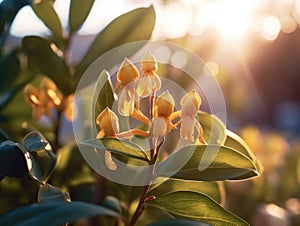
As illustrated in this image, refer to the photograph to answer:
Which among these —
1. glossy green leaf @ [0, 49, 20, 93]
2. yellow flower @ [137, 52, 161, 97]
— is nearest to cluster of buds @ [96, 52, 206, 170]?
yellow flower @ [137, 52, 161, 97]

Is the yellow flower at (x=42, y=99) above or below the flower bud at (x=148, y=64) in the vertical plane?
below

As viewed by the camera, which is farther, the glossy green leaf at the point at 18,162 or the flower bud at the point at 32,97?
the flower bud at the point at 32,97

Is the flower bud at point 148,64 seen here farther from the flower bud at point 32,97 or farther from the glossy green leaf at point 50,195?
the flower bud at point 32,97

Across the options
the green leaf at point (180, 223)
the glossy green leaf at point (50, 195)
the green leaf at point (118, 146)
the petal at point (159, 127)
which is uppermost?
the petal at point (159, 127)

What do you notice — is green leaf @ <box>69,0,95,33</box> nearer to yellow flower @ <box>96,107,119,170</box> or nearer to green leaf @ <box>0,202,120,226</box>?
yellow flower @ <box>96,107,119,170</box>

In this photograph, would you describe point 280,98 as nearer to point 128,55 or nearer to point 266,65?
Result: point 266,65

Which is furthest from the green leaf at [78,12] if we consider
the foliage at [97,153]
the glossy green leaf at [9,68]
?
the glossy green leaf at [9,68]

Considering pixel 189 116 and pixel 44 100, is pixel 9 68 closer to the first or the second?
pixel 44 100
